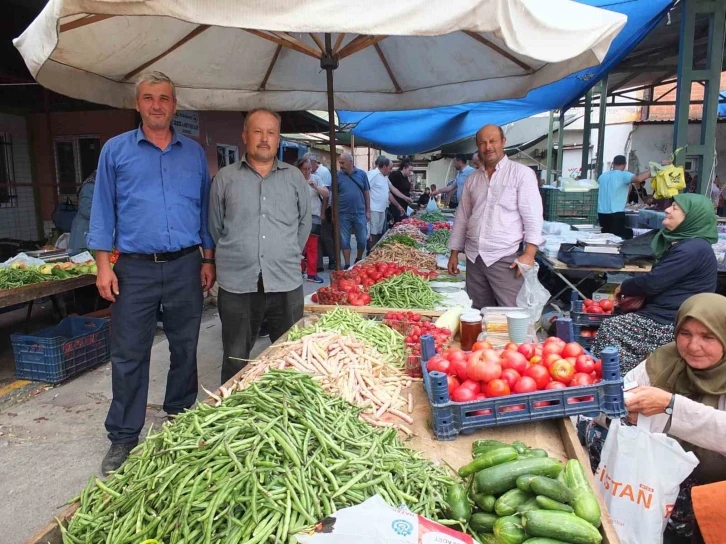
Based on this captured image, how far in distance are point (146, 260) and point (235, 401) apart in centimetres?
170

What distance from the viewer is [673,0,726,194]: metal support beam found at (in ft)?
19.5

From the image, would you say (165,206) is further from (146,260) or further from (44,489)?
(44,489)

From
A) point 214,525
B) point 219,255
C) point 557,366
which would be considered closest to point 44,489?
point 219,255

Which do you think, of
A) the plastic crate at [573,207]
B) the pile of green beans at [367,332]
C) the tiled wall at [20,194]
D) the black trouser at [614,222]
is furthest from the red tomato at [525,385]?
the tiled wall at [20,194]

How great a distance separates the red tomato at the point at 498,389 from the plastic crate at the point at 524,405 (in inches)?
2.2

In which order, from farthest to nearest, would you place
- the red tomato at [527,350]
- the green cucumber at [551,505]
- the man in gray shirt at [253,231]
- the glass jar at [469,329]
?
the man in gray shirt at [253,231] < the glass jar at [469,329] < the red tomato at [527,350] < the green cucumber at [551,505]

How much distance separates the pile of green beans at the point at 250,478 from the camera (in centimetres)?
146

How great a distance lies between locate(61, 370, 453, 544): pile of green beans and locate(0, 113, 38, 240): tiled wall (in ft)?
30.6

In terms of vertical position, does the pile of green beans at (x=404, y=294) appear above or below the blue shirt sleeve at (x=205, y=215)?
below

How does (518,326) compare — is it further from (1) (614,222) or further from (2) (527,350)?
(1) (614,222)

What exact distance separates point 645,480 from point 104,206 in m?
3.26

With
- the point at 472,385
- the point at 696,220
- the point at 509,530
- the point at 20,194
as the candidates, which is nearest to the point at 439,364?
the point at 472,385

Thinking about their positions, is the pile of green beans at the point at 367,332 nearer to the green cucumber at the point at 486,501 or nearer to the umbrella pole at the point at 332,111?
the green cucumber at the point at 486,501

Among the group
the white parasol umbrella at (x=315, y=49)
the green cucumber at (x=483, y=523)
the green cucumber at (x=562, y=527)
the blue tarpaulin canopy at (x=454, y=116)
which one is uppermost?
the blue tarpaulin canopy at (x=454, y=116)
